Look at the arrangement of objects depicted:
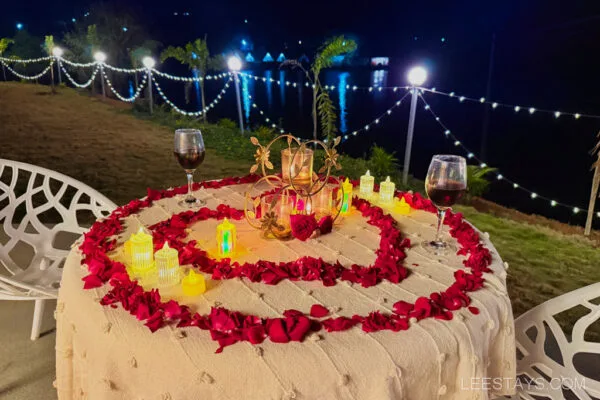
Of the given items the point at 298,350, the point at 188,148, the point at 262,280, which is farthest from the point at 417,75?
the point at 298,350

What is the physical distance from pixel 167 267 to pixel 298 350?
0.45 m

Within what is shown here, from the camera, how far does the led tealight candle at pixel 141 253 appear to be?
1.31m

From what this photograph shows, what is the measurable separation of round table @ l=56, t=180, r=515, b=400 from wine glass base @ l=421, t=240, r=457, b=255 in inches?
1.6

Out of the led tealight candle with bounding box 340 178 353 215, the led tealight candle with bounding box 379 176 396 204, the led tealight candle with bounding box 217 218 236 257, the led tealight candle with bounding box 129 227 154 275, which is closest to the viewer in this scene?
the led tealight candle with bounding box 129 227 154 275

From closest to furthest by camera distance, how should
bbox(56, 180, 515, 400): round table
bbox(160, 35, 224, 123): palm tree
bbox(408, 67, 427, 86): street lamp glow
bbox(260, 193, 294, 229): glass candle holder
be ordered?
bbox(56, 180, 515, 400): round table
bbox(260, 193, 294, 229): glass candle holder
bbox(408, 67, 427, 86): street lamp glow
bbox(160, 35, 224, 123): palm tree

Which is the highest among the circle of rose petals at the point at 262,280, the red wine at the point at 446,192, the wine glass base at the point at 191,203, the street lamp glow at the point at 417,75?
the street lamp glow at the point at 417,75

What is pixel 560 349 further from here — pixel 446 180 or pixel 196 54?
pixel 196 54

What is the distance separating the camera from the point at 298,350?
977mm

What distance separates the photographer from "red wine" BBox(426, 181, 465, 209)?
4.67 feet

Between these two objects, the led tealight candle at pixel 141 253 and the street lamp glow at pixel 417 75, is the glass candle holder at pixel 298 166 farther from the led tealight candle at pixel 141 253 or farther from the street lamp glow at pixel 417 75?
the street lamp glow at pixel 417 75

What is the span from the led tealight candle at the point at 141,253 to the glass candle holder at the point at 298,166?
51cm

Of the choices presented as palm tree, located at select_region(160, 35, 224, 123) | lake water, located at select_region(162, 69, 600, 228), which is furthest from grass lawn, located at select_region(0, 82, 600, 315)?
lake water, located at select_region(162, 69, 600, 228)

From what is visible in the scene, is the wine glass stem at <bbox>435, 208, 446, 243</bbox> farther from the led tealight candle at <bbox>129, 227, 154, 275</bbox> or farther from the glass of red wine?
the led tealight candle at <bbox>129, 227, 154, 275</bbox>

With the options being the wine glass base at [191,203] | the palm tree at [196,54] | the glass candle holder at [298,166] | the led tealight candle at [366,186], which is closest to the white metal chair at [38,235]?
the wine glass base at [191,203]
